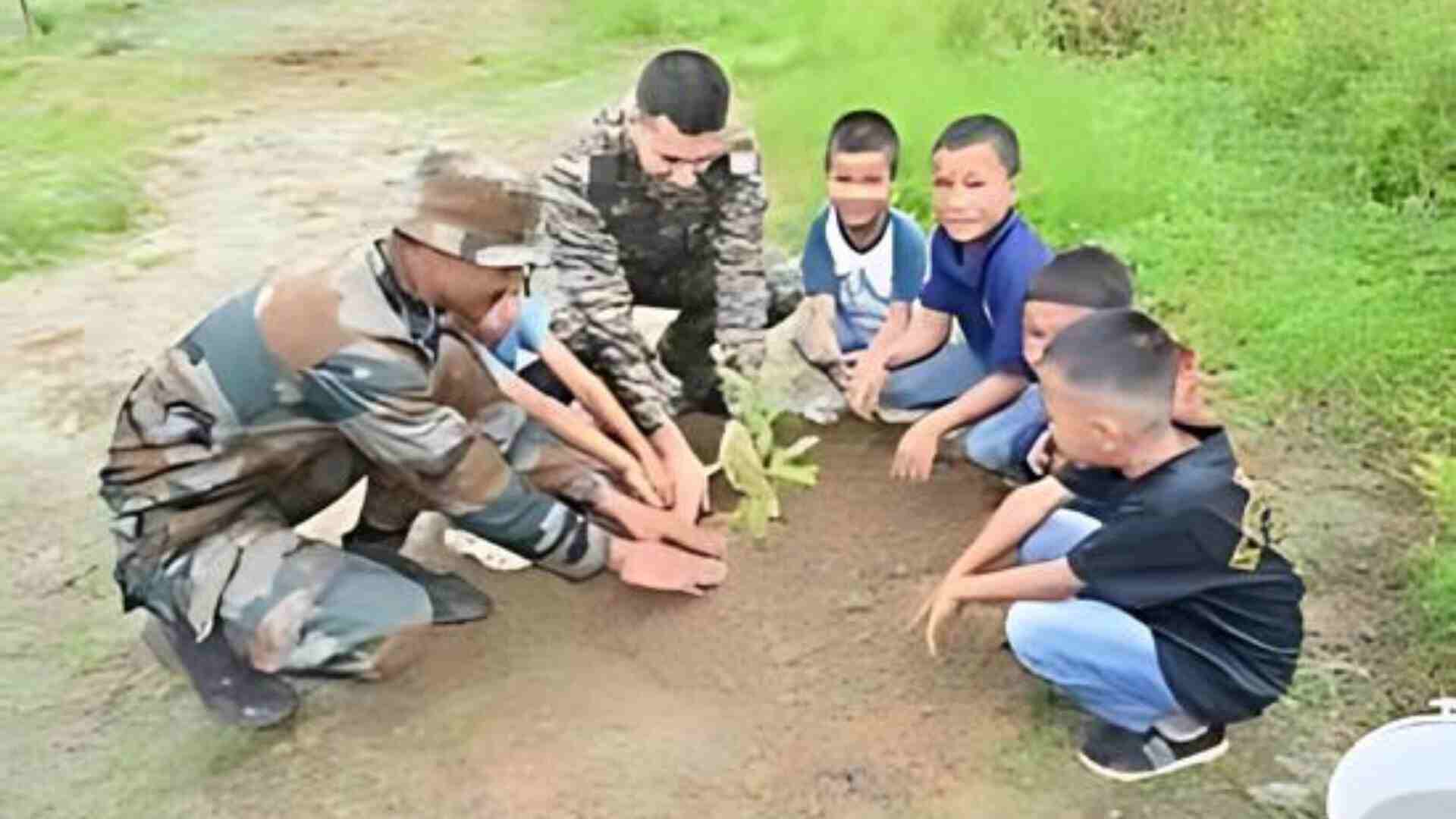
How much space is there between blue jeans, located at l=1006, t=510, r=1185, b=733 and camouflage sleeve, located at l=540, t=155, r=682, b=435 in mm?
1022

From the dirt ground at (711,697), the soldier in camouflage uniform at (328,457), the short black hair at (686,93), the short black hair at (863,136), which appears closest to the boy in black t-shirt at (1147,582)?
the dirt ground at (711,697)

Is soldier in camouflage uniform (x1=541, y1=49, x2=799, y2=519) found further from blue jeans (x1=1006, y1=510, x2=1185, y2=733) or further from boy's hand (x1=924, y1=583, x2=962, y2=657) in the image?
blue jeans (x1=1006, y1=510, x2=1185, y2=733)

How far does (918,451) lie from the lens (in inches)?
147

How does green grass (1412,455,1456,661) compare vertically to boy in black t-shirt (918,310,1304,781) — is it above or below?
below

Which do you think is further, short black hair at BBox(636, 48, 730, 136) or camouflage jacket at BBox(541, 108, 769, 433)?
camouflage jacket at BBox(541, 108, 769, 433)

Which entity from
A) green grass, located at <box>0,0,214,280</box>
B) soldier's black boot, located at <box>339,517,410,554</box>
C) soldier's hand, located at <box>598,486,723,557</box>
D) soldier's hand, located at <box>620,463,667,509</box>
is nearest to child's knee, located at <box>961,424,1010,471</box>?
soldier's hand, located at <box>598,486,723,557</box>

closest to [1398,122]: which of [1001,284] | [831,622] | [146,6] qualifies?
[1001,284]

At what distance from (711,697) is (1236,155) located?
3.61m

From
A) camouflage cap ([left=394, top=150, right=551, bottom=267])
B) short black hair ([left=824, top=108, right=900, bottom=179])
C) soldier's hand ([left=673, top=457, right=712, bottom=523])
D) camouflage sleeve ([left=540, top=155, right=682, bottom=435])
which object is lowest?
soldier's hand ([left=673, top=457, right=712, bottom=523])

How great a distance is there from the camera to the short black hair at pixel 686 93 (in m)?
3.41

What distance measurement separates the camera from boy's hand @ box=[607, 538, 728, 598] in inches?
128

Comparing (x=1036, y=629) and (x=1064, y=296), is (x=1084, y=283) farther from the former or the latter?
(x=1036, y=629)

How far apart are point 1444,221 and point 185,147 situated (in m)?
4.57

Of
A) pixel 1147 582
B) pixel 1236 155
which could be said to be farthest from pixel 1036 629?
pixel 1236 155
